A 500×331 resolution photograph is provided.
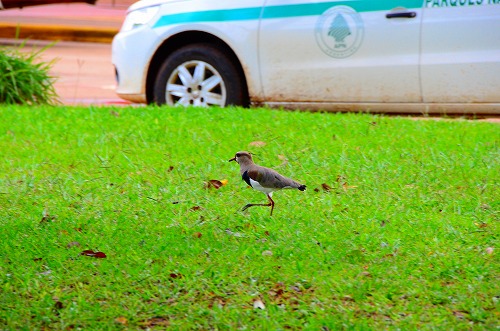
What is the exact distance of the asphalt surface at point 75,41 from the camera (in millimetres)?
11988

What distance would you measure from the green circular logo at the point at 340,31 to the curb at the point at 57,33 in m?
12.0

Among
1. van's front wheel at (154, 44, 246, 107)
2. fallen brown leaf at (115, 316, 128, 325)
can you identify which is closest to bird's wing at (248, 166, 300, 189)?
fallen brown leaf at (115, 316, 128, 325)

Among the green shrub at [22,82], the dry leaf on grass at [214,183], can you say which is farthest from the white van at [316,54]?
the dry leaf on grass at [214,183]

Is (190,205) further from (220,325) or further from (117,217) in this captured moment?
(220,325)

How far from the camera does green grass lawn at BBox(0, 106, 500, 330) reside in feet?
13.5

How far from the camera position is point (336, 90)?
330 inches

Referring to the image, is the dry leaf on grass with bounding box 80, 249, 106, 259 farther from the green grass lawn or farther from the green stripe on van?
the green stripe on van

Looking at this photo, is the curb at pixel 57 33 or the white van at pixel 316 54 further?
the curb at pixel 57 33

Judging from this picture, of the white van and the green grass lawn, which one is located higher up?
the white van

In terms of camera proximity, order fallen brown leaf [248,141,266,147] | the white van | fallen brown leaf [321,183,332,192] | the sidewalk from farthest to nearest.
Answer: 1. the sidewalk
2. the white van
3. fallen brown leaf [248,141,266,147]
4. fallen brown leaf [321,183,332,192]

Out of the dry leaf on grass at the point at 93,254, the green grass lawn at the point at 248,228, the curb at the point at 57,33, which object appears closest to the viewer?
the green grass lawn at the point at 248,228

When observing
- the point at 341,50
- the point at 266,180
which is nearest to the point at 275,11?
the point at 341,50

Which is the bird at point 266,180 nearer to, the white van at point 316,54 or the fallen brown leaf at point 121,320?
the fallen brown leaf at point 121,320

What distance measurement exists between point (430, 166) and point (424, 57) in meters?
1.78
